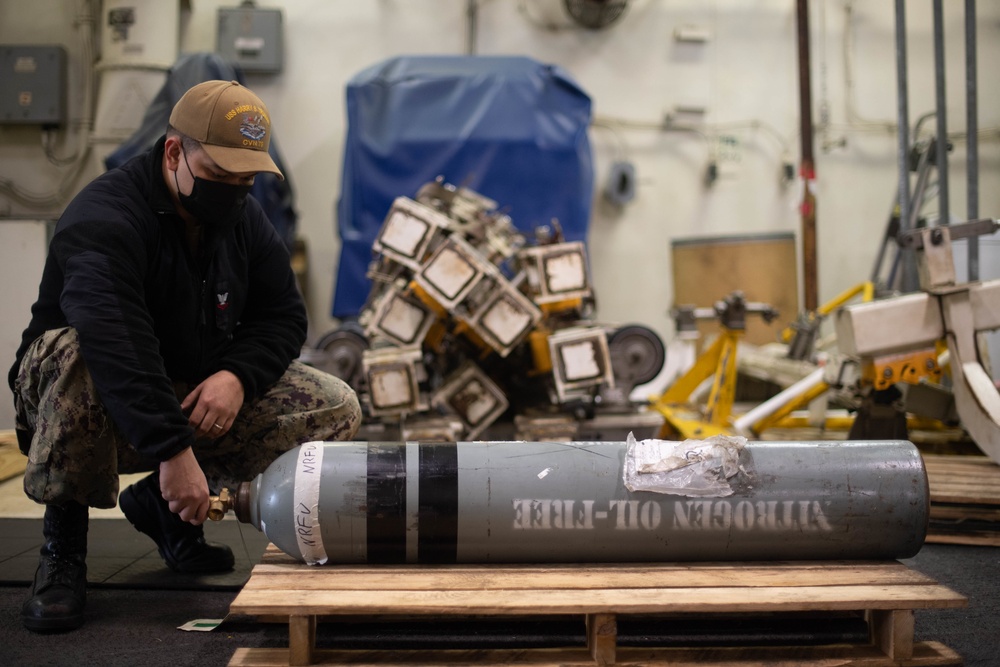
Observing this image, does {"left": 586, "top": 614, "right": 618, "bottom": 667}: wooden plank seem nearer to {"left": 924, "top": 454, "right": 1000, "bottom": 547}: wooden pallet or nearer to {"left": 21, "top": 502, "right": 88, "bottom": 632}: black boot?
{"left": 21, "top": 502, "right": 88, "bottom": 632}: black boot

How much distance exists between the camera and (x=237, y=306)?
2273 mm

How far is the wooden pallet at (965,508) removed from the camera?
9.20 feet

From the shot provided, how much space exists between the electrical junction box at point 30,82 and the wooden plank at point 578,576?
5.43 metres

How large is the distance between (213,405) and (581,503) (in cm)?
88

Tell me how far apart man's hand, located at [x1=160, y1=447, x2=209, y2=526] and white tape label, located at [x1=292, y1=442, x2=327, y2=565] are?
205 mm

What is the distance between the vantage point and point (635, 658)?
1.74 metres

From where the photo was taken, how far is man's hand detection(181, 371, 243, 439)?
79.4 inches

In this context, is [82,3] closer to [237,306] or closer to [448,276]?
[448,276]

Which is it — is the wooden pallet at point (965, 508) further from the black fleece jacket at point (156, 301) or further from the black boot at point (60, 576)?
the black boot at point (60, 576)

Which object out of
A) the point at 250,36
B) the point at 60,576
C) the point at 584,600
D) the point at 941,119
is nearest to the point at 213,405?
the point at 60,576

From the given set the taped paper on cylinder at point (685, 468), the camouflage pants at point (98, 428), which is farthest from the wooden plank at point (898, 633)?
the camouflage pants at point (98, 428)

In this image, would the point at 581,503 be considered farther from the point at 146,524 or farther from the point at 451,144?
the point at 451,144

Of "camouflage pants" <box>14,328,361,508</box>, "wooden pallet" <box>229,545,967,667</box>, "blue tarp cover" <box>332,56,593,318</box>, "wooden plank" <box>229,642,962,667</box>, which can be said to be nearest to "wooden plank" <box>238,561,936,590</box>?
"wooden pallet" <box>229,545,967,667</box>

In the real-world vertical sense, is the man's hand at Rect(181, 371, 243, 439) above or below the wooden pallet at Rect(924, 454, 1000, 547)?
above
